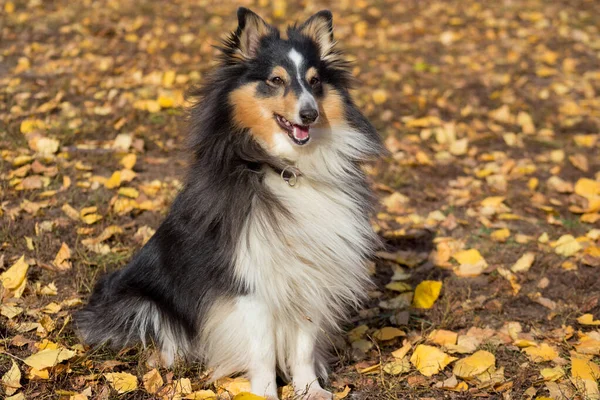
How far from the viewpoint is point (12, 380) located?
3.24 metres

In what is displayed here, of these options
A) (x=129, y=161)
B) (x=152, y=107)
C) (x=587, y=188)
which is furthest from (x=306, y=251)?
(x=152, y=107)

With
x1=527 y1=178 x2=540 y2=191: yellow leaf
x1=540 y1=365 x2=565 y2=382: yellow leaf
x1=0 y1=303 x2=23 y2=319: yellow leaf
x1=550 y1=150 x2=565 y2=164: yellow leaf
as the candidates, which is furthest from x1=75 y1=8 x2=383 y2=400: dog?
x1=550 y1=150 x2=565 y2=164: yellow leaf

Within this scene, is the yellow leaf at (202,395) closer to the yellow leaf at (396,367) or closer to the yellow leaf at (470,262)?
the yellow leaf at (396,367)

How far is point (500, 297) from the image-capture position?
4.55 metres

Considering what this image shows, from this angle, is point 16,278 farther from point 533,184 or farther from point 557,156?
point 557,156

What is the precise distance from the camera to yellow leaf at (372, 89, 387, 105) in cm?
805

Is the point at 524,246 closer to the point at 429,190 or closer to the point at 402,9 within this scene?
the point at 429,190

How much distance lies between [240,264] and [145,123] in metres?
4.05

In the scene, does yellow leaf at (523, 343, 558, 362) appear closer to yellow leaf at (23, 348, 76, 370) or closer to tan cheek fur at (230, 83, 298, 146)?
tan cheek fur at (230, 83, 298, 146)

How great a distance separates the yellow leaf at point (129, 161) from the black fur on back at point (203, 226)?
2069 millimetres

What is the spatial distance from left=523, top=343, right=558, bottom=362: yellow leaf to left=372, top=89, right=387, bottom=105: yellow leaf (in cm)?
464

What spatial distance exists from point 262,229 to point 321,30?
4.18ft

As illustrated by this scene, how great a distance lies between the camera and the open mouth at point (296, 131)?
3.38m

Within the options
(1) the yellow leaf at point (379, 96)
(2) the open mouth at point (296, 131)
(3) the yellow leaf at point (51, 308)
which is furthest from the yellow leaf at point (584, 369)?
(1) the yellow leaf at point (379, 96)
